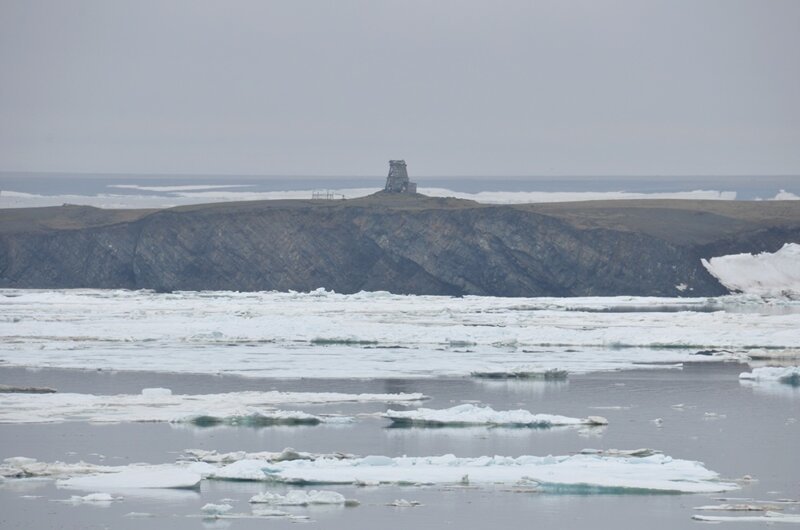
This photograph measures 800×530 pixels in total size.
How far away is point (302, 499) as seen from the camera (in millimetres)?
14508

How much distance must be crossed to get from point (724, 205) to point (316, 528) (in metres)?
61.0

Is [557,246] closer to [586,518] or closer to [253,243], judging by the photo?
[253,243]

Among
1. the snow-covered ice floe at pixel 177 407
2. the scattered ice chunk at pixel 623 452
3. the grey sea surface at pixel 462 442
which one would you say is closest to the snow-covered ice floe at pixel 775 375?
the grey sea surface at pixel 462 442

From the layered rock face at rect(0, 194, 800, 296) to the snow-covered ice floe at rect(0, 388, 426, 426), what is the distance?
3876 centimetres

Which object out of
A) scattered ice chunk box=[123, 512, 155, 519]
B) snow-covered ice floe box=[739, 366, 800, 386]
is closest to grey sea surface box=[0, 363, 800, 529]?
scattered ice chunk box=[123, 512, 155, 519]

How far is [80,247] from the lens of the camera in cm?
6594

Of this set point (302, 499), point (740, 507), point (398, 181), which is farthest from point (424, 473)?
point (398, 181)

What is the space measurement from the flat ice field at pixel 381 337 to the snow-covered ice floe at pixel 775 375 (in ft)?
8.84

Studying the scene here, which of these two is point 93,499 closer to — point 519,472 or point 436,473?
point 436,473

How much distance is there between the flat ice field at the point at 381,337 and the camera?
2764 cm

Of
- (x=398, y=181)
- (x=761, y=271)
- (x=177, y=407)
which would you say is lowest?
(x=177, y=407)

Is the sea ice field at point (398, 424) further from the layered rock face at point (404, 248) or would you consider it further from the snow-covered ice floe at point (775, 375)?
the layered rock face at point (404, 248)

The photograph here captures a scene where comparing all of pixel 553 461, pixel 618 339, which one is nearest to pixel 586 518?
pixel 553 461

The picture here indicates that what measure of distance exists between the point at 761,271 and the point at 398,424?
41.7 metres
